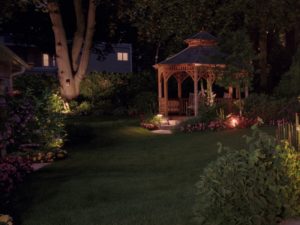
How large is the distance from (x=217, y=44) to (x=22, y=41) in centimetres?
2070

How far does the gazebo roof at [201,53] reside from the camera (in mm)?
25938

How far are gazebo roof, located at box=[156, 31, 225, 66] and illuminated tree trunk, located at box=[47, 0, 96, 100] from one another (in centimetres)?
841

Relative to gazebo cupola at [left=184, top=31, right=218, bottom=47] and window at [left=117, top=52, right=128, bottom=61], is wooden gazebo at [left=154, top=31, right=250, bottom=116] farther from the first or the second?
window at [left=117, top=52, right=128, bottom=61]

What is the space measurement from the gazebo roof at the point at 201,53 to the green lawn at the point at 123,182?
6658mm

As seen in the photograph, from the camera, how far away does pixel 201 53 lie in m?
27.1

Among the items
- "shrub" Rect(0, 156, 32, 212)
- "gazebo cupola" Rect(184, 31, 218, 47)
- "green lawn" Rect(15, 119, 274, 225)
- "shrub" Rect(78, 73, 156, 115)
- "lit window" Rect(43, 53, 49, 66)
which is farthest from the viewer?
"lit window" Rect(43, 53, 49, 66)

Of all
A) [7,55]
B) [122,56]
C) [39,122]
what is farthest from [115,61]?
[39,122]

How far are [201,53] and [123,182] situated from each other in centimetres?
1667

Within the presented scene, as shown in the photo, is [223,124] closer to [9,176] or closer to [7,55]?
[7,55]

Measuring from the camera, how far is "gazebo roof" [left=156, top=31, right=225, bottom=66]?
2594 centimetres

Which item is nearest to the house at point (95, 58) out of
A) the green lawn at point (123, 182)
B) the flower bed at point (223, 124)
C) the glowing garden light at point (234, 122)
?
the flower bed at point (223, 124)

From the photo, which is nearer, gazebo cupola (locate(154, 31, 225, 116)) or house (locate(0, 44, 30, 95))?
house (locate(0, 44, 30, 95))

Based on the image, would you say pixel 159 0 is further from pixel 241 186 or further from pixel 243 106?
pixel 241 186

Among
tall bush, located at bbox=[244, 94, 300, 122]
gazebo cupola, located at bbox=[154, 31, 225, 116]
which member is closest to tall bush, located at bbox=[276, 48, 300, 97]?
tall bush, located at bbox=[244, 94, 300, 122]
